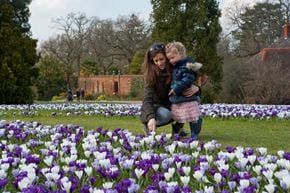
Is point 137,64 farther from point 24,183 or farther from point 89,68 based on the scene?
point 24,183

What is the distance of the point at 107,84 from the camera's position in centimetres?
5006

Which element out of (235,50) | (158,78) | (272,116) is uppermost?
(235,50)

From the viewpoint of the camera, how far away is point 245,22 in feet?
173

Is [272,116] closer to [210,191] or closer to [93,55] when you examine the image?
[210,191]

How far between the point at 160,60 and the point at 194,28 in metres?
17.6

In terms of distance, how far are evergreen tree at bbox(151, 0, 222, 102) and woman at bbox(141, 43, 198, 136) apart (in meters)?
16.6

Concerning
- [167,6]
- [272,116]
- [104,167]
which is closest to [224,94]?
[167,6]

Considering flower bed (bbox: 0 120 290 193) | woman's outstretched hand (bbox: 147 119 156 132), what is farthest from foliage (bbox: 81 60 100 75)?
flower bed (bbox: 0 120 290 193)

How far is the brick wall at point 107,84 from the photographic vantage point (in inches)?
1896

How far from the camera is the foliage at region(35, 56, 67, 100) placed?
4419 cm

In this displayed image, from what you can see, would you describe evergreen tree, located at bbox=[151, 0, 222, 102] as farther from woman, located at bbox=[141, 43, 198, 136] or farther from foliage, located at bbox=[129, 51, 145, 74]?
foliage, located at bbox=[129, 51, 145, 74]

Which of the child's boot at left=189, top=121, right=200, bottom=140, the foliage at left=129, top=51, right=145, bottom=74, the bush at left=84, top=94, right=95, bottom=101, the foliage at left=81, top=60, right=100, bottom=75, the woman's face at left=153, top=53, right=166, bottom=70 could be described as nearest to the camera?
the woman's face at left=153, top=53, right=166, bottom=70

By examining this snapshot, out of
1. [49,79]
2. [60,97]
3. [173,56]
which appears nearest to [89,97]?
[60,97]

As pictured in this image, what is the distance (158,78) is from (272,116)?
5.75 metres
